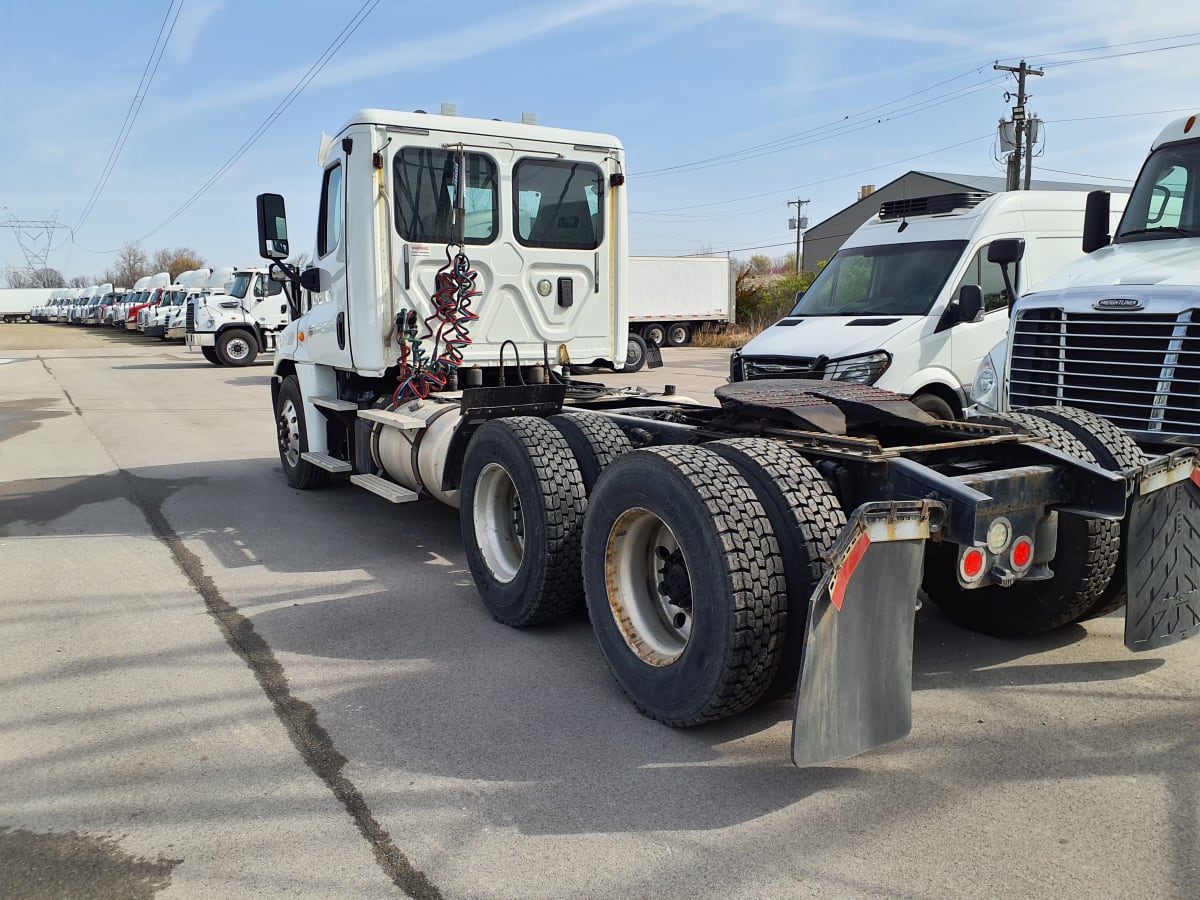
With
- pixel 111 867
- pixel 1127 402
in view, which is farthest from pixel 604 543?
pixel 1127 402

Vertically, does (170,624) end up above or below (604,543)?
below

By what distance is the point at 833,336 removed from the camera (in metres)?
8.39

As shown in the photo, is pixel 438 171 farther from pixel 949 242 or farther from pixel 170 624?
pixel 949 242

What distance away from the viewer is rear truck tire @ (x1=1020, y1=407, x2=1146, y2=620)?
4305mm

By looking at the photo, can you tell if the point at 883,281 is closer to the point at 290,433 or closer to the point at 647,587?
the point at 290,433

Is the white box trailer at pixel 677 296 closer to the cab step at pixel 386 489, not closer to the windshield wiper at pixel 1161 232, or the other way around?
the windshield wiper at pixel 1161 232

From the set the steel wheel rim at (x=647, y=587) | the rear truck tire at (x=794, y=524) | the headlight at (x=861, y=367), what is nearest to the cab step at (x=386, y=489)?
the steel wheel rim at (x=647, y=587)

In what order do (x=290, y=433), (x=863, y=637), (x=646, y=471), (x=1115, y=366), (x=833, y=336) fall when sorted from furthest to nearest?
1. (x=290, y=433)
2. (x=833, y=336)
3. (x=1115, y=366)
4. (x=646, y=471)
5. (x=863, y=637)

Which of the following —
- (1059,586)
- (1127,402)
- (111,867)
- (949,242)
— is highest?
(949,242)

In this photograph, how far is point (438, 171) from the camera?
22.8ft

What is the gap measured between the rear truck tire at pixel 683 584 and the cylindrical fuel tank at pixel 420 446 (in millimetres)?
2072

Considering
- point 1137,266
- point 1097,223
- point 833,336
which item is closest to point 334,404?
point 833,336

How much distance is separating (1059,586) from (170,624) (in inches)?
171

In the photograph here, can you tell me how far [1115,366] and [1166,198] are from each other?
77.5 inches
